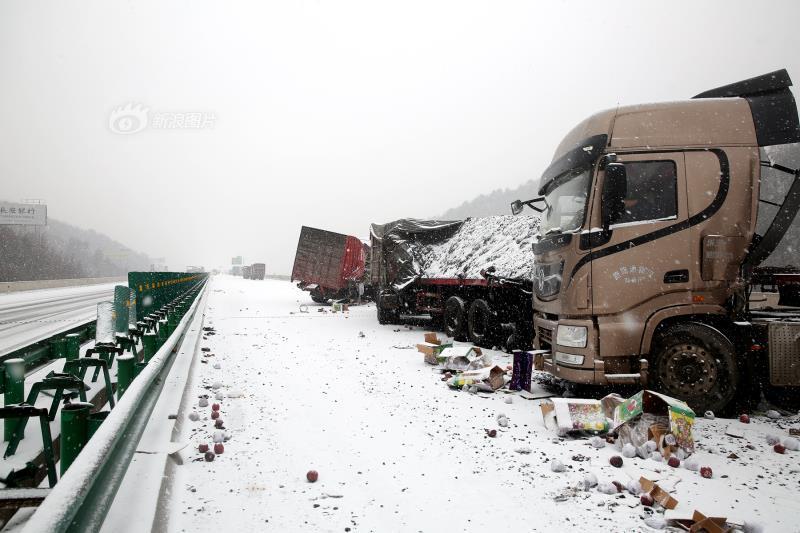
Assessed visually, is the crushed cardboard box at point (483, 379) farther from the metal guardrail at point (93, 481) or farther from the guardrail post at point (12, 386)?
the guardrail post at point (12, 386)

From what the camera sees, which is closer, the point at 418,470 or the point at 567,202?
the point at 418,470

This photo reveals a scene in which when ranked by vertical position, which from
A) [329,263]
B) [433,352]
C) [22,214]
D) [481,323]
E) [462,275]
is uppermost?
[22,214]

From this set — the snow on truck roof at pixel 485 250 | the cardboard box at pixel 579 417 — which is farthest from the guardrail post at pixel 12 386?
the snow on truck roof at pixel 485 250

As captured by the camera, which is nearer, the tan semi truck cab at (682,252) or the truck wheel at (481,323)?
the tan semi truck cab at (682,252)

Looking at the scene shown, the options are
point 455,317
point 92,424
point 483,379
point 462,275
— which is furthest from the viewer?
point 455,317

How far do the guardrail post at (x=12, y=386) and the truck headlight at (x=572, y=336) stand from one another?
213 inches

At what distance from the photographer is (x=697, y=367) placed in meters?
5.15

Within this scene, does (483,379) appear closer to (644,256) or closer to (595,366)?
(595,366)

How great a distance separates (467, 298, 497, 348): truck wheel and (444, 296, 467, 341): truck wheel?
0.28m

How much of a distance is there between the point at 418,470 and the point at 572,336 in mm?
2695

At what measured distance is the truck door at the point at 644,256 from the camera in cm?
519

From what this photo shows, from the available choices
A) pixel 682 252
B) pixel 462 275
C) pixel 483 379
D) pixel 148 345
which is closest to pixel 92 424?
pixel 148 345

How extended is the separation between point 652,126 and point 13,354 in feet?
23.4

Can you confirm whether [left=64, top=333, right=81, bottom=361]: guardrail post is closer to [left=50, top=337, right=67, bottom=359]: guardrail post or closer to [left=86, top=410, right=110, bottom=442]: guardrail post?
[left=50, top=337, right=67, bottom=359]: guardrail post
